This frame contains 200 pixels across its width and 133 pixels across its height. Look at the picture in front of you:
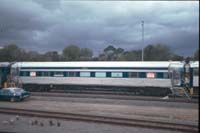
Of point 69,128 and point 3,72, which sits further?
point 3,72

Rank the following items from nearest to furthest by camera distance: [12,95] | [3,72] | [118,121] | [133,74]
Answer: [118,121], [12,95], [133,74], [3,72]

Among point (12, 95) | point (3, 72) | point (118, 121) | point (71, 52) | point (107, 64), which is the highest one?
point (71, 52)

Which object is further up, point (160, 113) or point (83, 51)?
point (83, 51)

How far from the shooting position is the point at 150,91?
29609 mm

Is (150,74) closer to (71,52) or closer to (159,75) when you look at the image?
(159,75)

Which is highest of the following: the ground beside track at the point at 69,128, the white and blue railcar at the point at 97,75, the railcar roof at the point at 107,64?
the railcar roof at the point at 107,64

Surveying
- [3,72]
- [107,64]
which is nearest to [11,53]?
[3,72]

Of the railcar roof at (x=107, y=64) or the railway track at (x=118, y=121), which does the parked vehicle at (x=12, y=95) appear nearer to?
the railway track at (x=118, y=121)

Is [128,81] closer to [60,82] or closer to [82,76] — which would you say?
[82,76]

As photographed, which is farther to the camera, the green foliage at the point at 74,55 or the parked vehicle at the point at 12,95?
the green foliage at the point at 74,55

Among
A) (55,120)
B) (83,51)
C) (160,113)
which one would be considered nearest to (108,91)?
(160,113)

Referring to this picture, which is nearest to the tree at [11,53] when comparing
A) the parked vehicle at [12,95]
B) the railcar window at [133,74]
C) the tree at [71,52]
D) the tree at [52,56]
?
the tree at [52,56]

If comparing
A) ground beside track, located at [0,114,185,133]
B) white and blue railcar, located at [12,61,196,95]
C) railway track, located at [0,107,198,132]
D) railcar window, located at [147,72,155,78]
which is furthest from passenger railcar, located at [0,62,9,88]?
ground beside track, located at [0,114,185,133]

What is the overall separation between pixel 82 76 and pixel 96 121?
17824 millimetres
